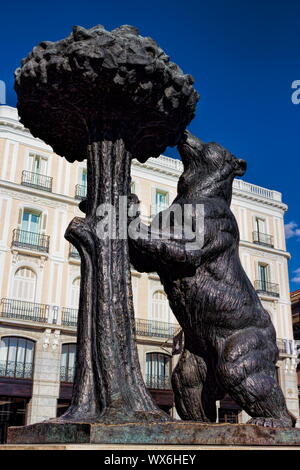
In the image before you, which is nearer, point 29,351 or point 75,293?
point 29,351

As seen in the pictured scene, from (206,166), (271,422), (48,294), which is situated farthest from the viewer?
(48,294)

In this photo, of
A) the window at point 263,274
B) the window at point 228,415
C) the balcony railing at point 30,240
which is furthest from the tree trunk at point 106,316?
the window at point 263,274

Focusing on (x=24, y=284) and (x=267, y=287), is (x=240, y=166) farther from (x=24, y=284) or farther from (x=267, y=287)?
(x=267, y=287)

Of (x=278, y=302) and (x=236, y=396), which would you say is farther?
(x=278, y=302)

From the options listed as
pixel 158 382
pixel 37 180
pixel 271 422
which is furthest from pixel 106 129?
pixel 37 180

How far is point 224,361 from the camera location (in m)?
3.44

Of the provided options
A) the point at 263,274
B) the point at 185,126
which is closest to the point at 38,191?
the point at 263,274

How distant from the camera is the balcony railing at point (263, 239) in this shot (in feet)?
93.1

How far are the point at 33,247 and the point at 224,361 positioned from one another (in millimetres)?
18950

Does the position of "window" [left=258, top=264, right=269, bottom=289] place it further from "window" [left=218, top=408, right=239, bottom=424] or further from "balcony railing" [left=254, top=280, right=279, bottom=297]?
"window" [left=218, top=408, right=239, bottom=424]

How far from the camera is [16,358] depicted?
64.5 ft

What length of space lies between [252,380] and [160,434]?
0.82 meters

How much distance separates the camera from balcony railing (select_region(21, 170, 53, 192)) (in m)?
22.8
